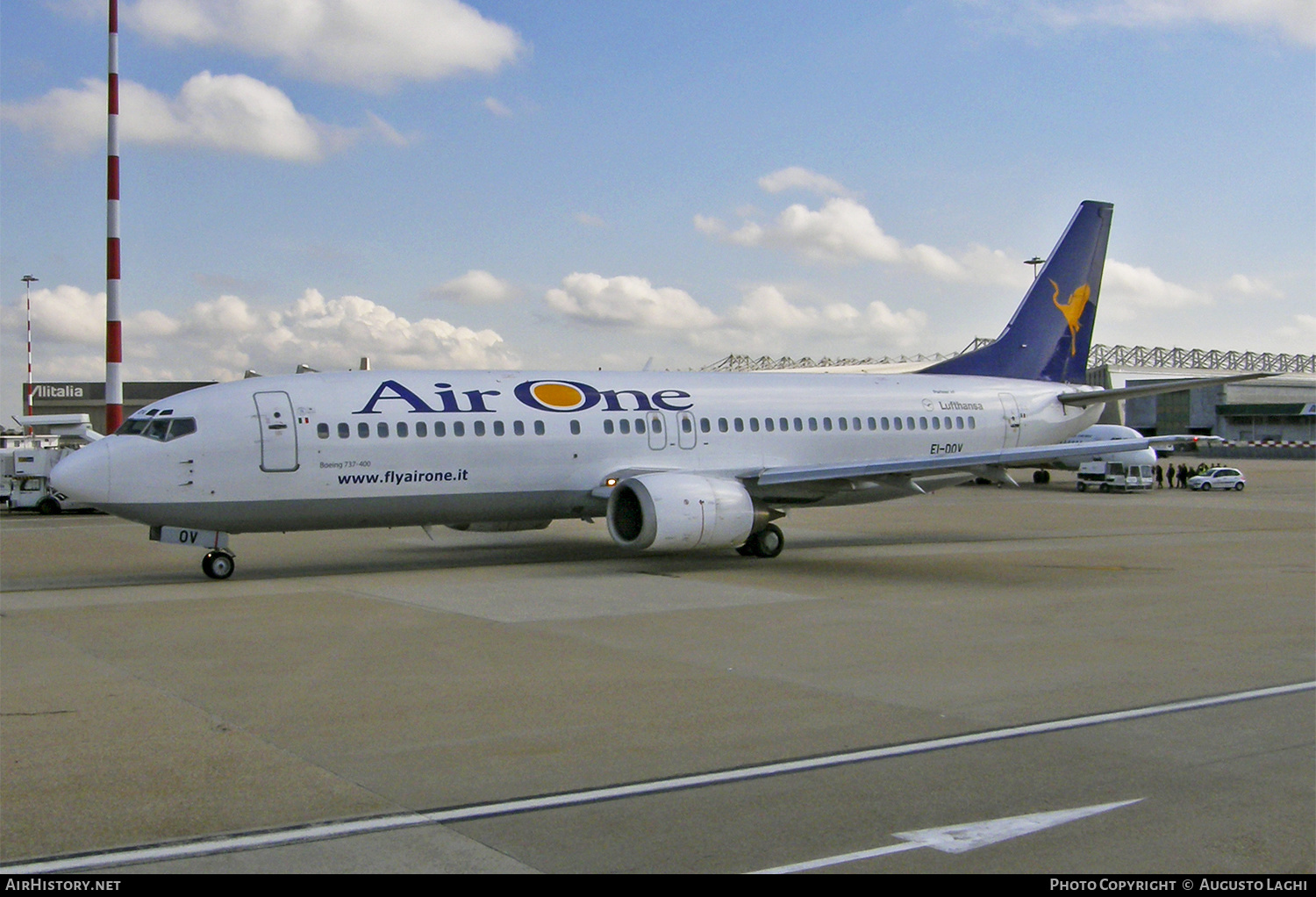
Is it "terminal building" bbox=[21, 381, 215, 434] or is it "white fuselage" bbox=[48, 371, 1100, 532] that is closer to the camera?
"white fuselage" bbox=[48, 371, 1100, 532]

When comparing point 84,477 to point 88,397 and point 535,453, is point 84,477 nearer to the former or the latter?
point 535,453

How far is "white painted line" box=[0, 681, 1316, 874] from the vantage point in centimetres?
610

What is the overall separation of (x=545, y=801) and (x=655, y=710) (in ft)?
8.17

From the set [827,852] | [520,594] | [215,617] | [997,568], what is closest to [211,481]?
[215,617]

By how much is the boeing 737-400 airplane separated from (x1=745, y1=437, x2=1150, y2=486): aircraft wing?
0.13 feet

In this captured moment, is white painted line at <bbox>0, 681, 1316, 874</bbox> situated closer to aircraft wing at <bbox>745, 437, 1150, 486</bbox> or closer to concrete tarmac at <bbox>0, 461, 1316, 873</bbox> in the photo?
concrete tarmac at <bbox>0, 461, 1316, 873</bbox>

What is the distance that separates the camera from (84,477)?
57.7ft

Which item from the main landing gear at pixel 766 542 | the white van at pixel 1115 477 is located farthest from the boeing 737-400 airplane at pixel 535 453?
the white van at pixel 1115 477

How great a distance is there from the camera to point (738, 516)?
20.0 metres

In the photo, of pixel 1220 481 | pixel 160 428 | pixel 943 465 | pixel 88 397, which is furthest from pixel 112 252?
pixel 88 397

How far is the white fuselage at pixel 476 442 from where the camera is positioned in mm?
18312

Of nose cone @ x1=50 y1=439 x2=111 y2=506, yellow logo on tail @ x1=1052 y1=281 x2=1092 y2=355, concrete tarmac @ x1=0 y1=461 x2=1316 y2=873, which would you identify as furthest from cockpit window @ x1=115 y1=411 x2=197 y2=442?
yellow logo on tail @ x1=1052 y1=281 x2=1092 y2=355

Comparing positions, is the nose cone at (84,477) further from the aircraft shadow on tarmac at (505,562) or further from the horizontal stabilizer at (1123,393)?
the horizontal stabilizer at (1123,393)

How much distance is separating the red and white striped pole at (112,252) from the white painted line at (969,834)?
3222 cm
